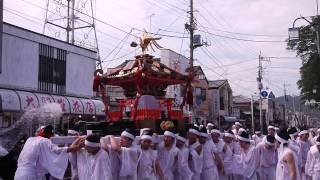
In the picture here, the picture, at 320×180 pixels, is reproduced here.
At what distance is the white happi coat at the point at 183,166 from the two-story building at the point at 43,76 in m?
9.56

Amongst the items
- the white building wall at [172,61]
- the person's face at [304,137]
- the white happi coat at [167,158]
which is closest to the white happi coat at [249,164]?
the white happi coat at [167,158]

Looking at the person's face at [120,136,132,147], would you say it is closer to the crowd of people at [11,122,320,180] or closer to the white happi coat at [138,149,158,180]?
the crowd of people at [11,122,320,180]

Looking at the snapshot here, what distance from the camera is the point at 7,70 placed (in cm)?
1947

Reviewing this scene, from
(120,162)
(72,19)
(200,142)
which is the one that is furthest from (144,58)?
(72,19)

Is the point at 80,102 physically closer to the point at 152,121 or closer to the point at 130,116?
the point at 130,116

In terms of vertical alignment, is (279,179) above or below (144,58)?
below

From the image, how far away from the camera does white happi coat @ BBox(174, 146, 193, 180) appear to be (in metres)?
8.27

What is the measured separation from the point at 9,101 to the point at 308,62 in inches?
1063

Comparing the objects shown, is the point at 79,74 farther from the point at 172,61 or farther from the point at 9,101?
the point at 172,61

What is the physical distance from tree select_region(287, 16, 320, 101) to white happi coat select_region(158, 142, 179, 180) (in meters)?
28.4

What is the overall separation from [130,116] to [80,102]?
11.8 metres

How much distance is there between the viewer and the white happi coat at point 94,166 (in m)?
6.31

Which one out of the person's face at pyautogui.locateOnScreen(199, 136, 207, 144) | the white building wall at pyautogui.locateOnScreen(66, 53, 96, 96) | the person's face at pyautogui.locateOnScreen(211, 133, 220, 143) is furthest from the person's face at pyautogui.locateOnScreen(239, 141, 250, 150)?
the white building wall at pyautogui.locateOnScreen(66, 53, 96, 96)

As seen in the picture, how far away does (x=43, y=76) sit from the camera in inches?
854
